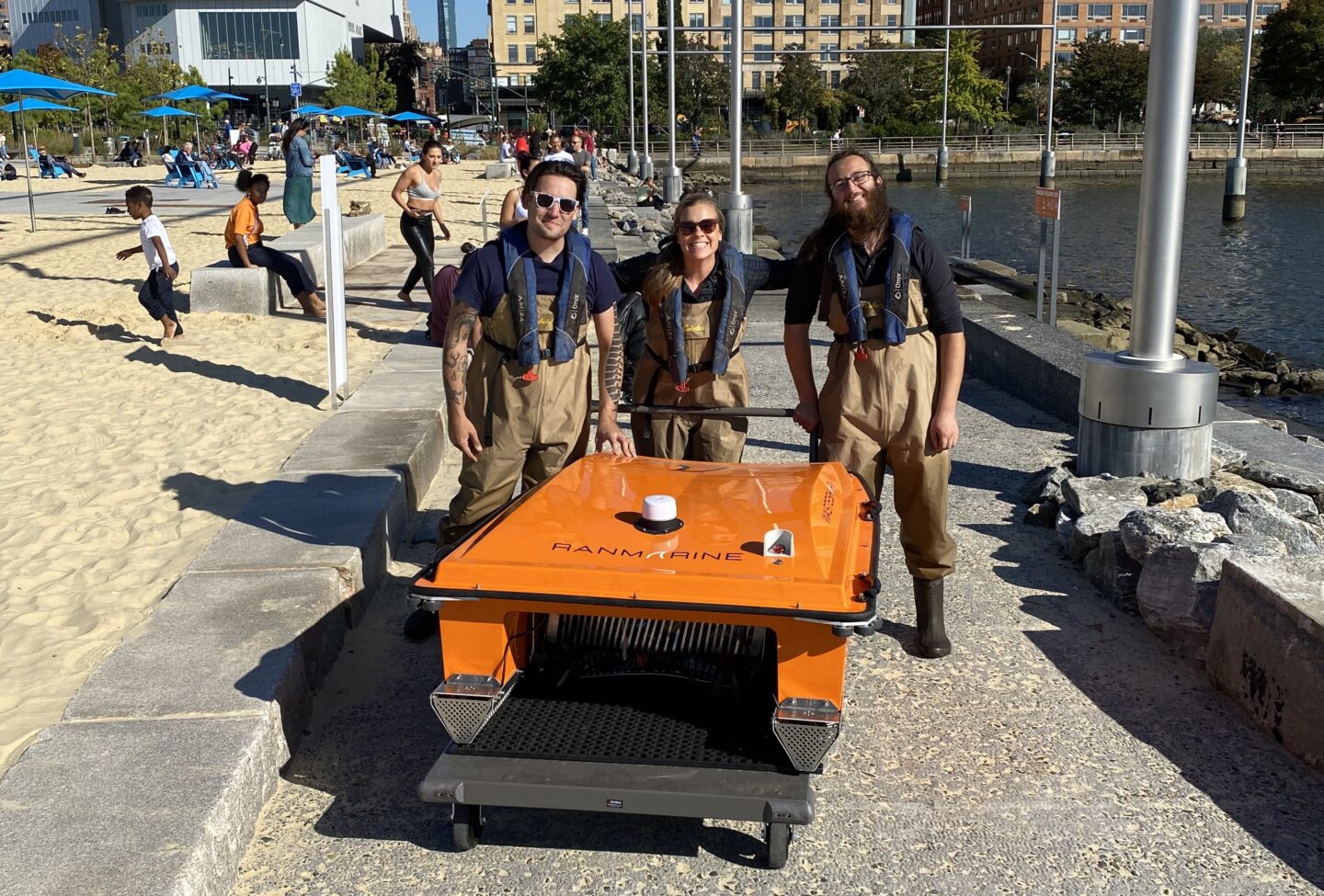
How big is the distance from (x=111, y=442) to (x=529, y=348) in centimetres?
454

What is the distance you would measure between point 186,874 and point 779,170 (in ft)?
245

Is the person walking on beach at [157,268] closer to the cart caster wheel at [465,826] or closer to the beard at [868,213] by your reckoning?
the beard at [868,213]

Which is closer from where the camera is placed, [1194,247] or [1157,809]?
[1157,809]

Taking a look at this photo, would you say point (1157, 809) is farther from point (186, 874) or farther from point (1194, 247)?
point (1194, 247)

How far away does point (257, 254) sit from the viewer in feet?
44.1

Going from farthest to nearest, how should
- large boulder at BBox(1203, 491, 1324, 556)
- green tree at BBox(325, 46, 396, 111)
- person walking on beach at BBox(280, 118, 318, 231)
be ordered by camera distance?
green tree at BBox(325, 46, 396, 111) < person walking on beach at BBox(280, 118, 318, 231) < large boulder at BBox(1203, 491, 1324, 556)

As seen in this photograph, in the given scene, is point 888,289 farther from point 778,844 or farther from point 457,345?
point 778,844

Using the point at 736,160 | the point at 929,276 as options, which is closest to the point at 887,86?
the point at 736,160

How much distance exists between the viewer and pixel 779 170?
75.5 m

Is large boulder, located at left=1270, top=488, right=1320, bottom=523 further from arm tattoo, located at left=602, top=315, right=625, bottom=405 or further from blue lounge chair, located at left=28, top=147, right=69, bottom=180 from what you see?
blue lounge chair, located at left=28, top=147, right=69, bottom=180

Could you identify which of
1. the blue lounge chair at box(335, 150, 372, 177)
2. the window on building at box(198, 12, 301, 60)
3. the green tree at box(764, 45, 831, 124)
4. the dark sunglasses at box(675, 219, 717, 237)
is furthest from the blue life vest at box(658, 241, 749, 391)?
the window on building at box(198, 12, 301, 60)

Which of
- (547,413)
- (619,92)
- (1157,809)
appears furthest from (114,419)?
(619,92)

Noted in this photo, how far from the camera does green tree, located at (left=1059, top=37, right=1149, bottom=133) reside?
86.9m

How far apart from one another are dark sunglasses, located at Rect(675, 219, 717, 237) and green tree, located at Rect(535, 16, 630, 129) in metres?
83.3
